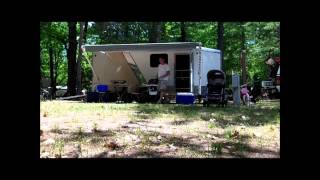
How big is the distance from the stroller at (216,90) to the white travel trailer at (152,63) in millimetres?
2196

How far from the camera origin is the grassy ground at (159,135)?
5.34 m

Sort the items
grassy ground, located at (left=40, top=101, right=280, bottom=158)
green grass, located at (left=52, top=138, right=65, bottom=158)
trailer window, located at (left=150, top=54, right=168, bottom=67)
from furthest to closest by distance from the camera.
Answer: trailer window, located at (left=150, top=54, right=168, bottom=67) < grassy ground, located at (left=40, top=101, right=280, bottom=158) < green grass, located at (left=52, top=138, right=65, bottom=158)

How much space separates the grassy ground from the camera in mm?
5340

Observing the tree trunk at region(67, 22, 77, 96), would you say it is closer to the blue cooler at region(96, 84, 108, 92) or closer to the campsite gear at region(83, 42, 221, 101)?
the campsite gear at region(83, 42, 221, 101)

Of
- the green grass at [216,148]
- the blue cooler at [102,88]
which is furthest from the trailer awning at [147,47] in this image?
the green grass at [216,148]

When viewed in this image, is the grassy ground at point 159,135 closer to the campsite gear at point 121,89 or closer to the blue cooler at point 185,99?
the blue cooler at point 185,99

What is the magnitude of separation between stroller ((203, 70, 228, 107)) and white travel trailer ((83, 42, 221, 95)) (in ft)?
7.20

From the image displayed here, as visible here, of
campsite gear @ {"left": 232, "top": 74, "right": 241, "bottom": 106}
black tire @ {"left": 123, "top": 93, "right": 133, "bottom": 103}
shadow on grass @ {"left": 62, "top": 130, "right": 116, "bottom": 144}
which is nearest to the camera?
shadow on grass @ {"left": 62, "top": 130, "right": 116, "bottom": 144}

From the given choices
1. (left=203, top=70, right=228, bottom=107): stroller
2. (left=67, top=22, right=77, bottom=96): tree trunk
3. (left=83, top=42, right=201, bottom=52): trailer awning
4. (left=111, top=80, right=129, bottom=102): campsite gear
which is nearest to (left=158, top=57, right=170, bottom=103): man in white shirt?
(left=83, top=42, right=201, bottom=52): trailer awning

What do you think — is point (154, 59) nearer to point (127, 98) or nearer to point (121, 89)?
point (121, 89)

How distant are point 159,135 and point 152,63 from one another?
928 cm
